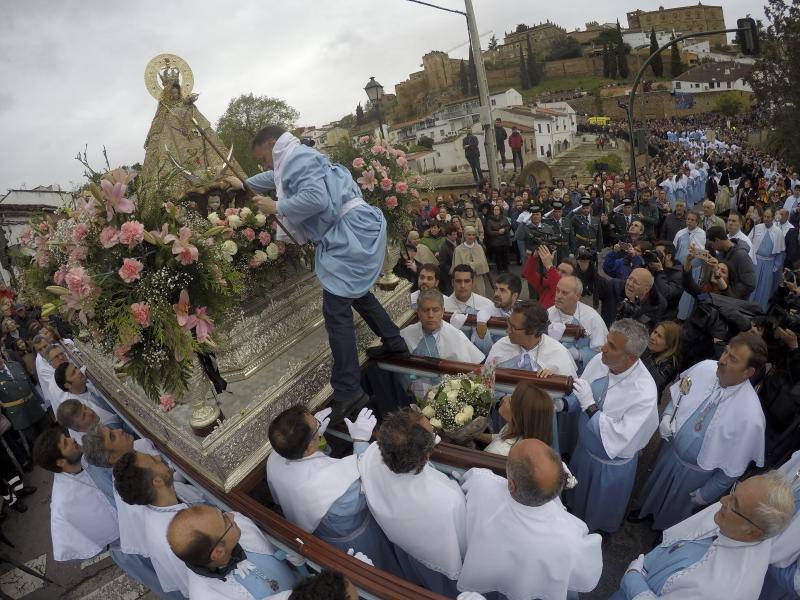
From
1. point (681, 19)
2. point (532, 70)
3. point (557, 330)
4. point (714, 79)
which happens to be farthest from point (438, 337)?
point (681, 19)

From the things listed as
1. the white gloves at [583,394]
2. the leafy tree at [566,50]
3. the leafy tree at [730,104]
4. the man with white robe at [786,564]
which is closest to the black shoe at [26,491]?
the white gloves at [583,394]

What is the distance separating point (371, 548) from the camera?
345 cm

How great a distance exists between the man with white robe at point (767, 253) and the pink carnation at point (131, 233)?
32.3 feet

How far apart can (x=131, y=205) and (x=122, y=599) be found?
160 inches

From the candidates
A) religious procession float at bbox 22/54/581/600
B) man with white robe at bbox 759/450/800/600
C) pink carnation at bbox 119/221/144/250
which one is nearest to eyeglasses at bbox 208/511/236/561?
religious procession float at bbox 22/54/581/600

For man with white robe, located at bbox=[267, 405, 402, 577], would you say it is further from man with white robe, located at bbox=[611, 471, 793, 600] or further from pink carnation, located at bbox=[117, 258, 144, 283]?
man with white robe, located at bbox=[611, 471, 793, 600]

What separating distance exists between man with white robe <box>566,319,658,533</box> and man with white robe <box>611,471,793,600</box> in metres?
0.94

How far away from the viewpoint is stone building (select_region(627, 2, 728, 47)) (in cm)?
10662

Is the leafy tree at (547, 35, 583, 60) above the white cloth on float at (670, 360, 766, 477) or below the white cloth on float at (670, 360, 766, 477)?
above

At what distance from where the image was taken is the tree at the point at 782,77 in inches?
943

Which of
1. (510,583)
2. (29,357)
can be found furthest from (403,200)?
(29,357)

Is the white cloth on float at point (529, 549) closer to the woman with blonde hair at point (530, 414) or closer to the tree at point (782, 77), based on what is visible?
the woman with blonde hair at point (530, 414)

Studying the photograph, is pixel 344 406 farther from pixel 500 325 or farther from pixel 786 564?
pixel 786 564

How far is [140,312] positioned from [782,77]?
3315 cm
